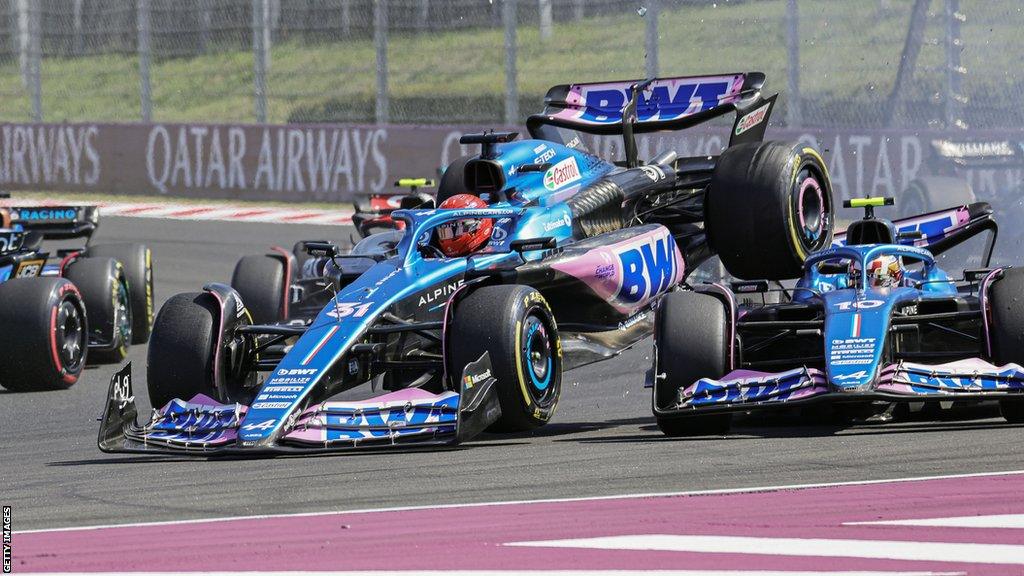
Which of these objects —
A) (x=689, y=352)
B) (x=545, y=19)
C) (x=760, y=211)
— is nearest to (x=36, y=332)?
(x=760, y=211)

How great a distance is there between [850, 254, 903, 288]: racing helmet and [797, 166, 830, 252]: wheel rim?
96 centimetres

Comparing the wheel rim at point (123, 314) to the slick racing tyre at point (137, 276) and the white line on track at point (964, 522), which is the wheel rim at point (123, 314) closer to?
the slick racing tyre at point (137, 276)

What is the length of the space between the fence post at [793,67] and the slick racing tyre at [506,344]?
11.0m

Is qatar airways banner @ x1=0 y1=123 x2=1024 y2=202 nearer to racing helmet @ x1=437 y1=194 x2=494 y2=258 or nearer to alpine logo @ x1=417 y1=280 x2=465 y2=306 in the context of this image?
racing helmet @ x1=437 y1=194 x2=494 y2=258

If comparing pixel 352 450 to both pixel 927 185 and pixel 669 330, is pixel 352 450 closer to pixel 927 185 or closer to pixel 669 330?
pixel 669 330

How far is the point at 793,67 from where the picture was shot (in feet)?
62.4

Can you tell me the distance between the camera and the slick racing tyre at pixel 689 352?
8.30 metres

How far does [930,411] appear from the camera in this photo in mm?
8984

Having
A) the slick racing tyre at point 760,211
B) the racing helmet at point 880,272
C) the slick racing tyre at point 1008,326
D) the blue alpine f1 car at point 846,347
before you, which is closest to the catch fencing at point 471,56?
the slick racing tyre at point 760,211

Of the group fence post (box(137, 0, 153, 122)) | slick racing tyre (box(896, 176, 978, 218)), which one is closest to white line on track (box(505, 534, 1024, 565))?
slick racing tyre (box(896, 176, 978, 218))

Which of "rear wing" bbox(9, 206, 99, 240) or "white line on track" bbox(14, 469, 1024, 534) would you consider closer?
"white line on track" bbox(14, 469, 1024, 534)

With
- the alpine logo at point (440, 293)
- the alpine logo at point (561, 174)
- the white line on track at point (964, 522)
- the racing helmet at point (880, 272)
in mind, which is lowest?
the white line on track at point (964, 522)

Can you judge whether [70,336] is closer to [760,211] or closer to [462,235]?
[462,235]

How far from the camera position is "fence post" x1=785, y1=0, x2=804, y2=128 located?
62.1 ft
